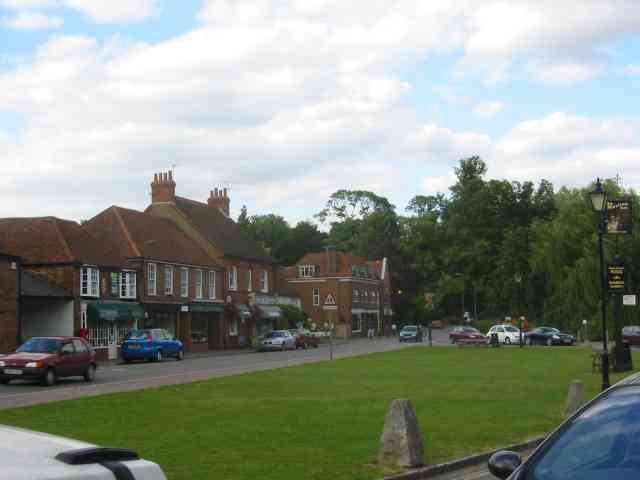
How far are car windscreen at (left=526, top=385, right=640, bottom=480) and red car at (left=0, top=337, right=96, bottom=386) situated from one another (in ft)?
84.5

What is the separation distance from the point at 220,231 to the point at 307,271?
28.1 m

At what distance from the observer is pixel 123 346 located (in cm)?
4538

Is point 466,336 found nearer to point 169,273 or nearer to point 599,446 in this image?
point 169,273

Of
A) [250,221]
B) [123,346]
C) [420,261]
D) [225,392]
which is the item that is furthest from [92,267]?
[250,221]

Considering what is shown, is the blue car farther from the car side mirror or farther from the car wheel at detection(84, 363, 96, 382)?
the car side mirror

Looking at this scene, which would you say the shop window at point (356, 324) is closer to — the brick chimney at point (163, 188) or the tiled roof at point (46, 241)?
the brick chimney at point (163, 188)

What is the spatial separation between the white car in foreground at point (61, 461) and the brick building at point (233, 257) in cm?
6386

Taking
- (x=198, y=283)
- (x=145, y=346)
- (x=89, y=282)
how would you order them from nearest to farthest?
(x=145, y=346) < (x=89, y=282) < (x=198, y=283)

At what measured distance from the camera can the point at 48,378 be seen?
96.3 ft

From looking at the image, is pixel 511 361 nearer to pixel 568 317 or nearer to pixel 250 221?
pixel 568 317

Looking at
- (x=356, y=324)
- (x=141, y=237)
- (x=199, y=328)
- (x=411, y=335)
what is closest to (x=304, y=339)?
(x=199, y=328)

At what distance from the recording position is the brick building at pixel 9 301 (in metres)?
41.2

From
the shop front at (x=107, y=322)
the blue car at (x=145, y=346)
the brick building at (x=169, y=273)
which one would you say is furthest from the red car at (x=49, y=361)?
the brick building at (x=169, y=273)

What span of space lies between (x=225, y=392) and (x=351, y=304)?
238 feet
